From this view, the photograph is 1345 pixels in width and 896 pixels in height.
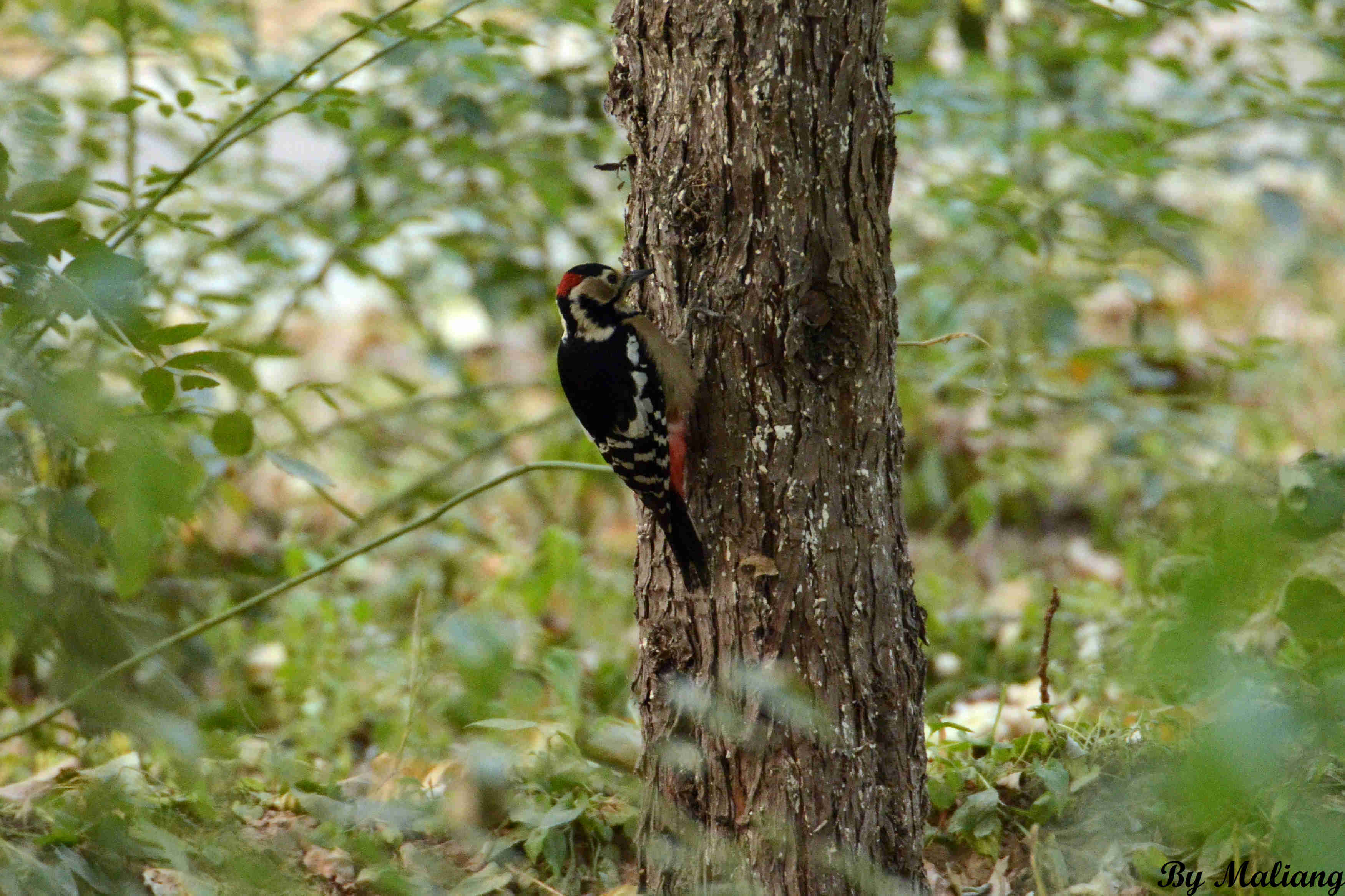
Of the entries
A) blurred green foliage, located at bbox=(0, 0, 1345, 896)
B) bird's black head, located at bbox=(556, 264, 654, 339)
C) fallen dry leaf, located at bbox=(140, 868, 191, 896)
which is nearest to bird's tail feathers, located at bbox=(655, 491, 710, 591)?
blurred green foliage, located at bbox=(0, 0, 1345, 896)

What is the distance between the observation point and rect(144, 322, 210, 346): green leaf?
2068 mm

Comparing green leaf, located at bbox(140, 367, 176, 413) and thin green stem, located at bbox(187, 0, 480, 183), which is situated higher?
thin green stem, located at bbox(187, 0, 480, 183)

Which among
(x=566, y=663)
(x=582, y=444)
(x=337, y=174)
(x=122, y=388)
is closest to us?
(x=122, y=388)

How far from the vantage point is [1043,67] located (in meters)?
4.76

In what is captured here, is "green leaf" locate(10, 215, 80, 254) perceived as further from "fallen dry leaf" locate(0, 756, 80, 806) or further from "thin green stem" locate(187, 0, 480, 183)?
"fallen dry leaf" locate(0, 756, 80, 806)

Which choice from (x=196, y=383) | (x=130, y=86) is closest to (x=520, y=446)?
(x=130, y=86)

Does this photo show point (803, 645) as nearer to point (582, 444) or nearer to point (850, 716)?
point (850, 716)

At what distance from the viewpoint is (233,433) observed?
242 cm

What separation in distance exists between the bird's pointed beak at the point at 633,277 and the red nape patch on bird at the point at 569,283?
1.96 feet

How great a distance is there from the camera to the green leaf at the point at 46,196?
1.83m

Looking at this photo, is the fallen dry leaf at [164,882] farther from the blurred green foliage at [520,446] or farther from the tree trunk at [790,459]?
the tree trunk at [790,459]

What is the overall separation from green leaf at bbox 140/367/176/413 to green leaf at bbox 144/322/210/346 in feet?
0.17

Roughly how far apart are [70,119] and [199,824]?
10.8 feet

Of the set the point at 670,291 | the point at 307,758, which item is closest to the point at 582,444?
the point at 307,758
